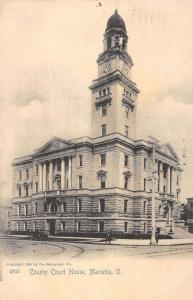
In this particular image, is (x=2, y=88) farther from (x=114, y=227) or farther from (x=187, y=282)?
(x=187, y=282)

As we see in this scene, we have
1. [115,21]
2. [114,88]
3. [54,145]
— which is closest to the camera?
[115,21]

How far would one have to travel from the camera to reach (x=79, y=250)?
245cm

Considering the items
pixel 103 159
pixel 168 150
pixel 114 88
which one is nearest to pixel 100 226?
pixel 103 159

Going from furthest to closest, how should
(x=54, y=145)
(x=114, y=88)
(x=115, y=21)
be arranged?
1. (x=114, y=88)
2. (x=54, y=145)
3. (x=115, y=21)

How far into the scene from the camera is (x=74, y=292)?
2348 mm

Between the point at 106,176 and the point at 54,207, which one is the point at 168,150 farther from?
the point at 54,207

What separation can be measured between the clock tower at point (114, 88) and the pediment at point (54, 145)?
0.16 meters

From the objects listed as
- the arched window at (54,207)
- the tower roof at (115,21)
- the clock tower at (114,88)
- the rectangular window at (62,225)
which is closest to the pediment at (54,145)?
the clock tower at (114,88)

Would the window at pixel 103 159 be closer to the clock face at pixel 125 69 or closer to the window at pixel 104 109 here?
the window at pixel 104 109

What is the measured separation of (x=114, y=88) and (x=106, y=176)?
0.47m

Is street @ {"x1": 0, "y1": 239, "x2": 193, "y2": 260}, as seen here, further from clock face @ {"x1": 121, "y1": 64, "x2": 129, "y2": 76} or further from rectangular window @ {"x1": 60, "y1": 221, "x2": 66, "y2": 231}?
clock face @ {"x1": 121, "y1": 64, "x2": 129, "y2": 76}

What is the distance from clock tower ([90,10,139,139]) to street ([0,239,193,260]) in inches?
22.2

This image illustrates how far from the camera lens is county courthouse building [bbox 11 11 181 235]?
2.54 m

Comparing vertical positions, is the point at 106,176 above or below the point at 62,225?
above
